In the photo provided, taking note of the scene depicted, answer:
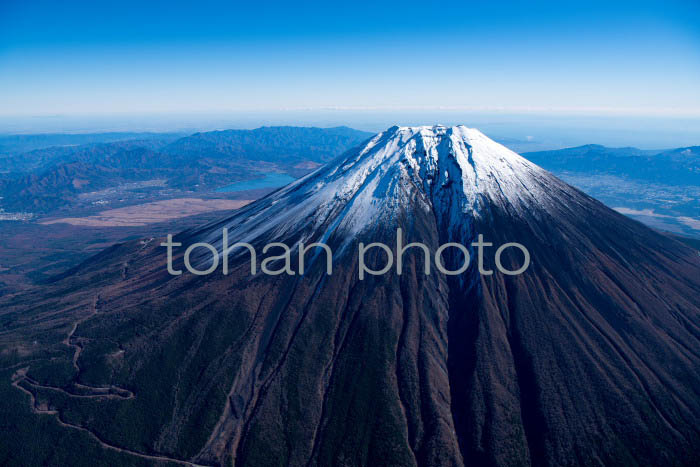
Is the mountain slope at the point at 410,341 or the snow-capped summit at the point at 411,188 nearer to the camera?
the mountain slope at the point at 410,341

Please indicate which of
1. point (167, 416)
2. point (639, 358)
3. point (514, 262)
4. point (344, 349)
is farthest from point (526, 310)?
point (167, 416)

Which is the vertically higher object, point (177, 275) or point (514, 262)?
point (514, 262)

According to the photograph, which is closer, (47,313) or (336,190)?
(47,313)

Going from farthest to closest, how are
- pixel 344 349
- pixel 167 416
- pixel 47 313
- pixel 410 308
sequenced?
pixel 47 313
pixel 410 308
pixel 344 349
pixel 167 416

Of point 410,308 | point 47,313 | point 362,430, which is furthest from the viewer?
point 47,313

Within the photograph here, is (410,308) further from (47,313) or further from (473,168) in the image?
(47,313)
